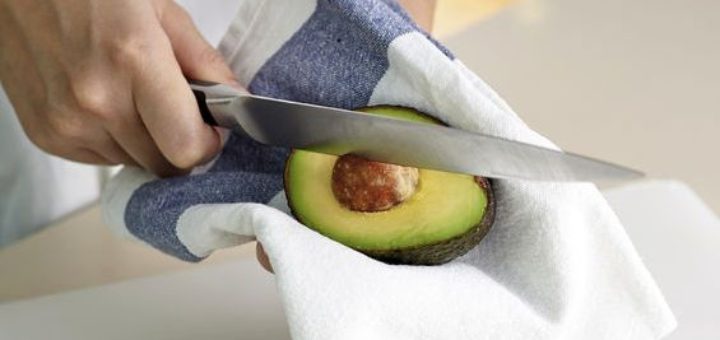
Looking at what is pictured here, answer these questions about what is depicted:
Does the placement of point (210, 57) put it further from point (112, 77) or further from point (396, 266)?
point (396, 266)

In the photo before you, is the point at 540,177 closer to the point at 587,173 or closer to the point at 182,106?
the point at 587,173

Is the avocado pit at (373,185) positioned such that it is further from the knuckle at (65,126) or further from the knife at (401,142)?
the knuckle at (65,126)

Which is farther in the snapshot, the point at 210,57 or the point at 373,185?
the point at 210,57

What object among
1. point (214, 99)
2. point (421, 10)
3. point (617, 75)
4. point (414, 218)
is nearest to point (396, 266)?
point (414, 218)

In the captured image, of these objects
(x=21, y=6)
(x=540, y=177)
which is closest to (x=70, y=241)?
(x=21, y=6)

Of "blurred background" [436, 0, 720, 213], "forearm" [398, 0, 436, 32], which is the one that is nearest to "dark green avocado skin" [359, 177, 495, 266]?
"forearm" [398, 0, 436, 32]

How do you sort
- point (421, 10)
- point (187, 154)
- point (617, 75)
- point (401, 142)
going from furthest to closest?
point (617, 75) → point (421, 10) → point (187, 154) → point (401, 142)

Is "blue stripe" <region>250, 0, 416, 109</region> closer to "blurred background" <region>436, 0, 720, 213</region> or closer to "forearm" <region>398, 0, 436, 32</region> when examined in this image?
"forearm" <region>398, 0, 436, 32</region>
